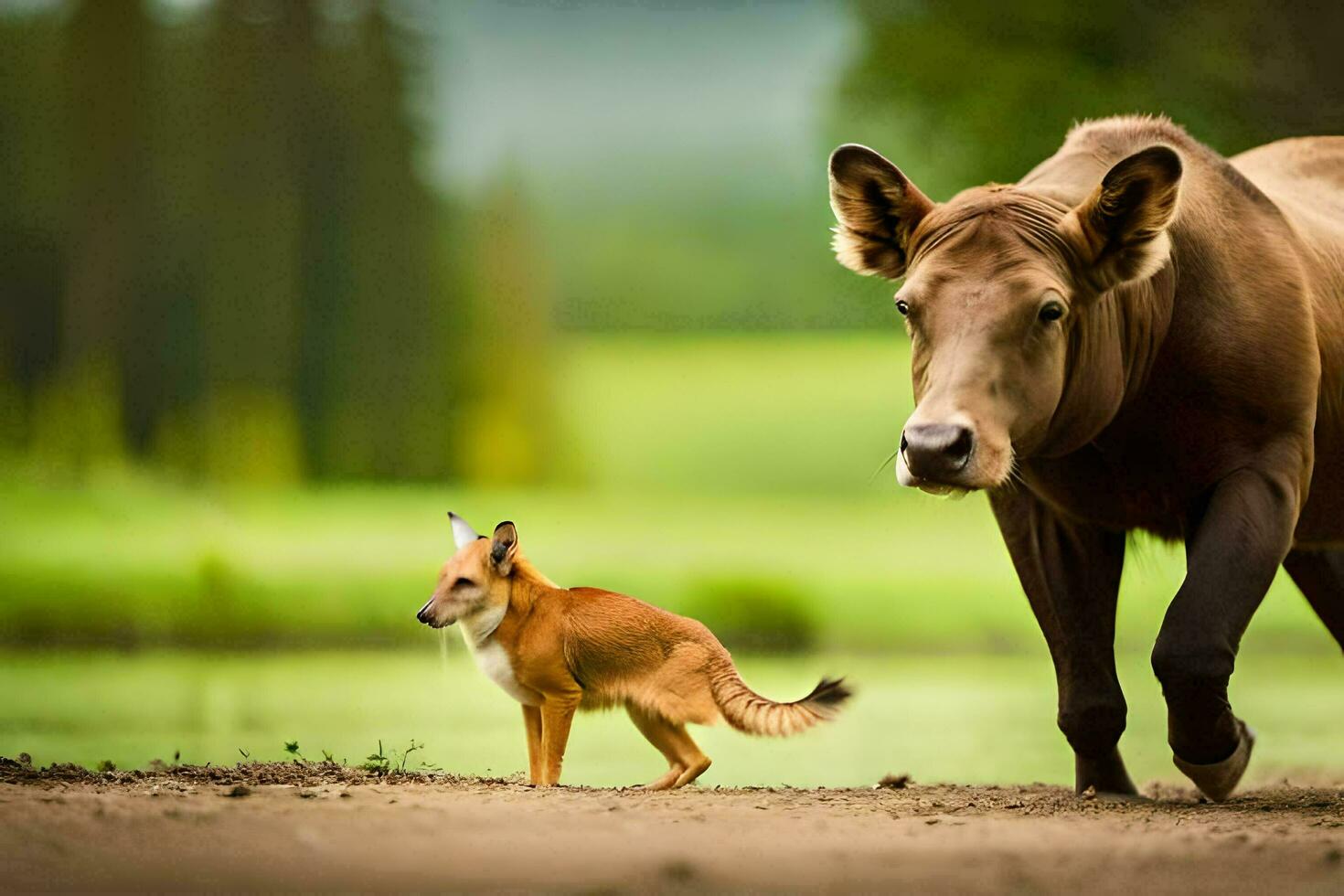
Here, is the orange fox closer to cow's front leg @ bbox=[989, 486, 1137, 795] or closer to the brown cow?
cow's front leg @ bbox=[989, 486, 1137, 795]

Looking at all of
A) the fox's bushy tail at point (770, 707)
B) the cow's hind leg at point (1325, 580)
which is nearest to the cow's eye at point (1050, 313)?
the fox's bushy tail at point (770, 707)

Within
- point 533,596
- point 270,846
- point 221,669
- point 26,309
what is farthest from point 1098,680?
point 26,309

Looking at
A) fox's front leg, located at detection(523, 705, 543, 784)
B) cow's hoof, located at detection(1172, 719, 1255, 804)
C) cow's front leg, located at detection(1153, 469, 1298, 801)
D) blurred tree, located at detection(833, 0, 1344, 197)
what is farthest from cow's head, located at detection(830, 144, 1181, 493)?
blurred tree, located at detection(833, 0, 1344, 197)

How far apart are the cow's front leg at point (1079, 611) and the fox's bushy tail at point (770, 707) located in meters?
0.96

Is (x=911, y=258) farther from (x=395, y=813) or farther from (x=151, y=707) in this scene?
(x=151, y=707)

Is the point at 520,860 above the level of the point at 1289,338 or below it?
below

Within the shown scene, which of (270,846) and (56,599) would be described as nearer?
(270,846)

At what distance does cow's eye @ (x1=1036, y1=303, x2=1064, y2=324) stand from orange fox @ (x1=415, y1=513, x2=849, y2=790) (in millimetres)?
1601

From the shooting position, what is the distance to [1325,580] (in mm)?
8445

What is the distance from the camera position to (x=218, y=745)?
8.87 m

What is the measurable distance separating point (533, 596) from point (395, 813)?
5.68 ft

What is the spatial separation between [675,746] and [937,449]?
1774 mm

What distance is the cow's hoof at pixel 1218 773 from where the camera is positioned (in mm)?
6176

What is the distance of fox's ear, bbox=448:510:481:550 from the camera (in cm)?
674
